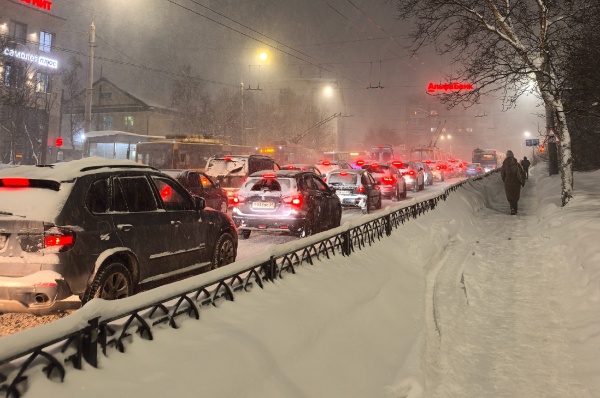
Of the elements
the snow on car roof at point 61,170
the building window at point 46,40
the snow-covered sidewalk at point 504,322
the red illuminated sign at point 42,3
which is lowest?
the snow-covered sidewalk at point 504,322

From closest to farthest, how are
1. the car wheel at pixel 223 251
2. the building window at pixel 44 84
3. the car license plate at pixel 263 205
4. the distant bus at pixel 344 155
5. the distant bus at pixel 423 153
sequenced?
the car wheel at pixel 223 251
the car license plate at pixel 263 205
the building window at pixel 44 84
the distant bus at pixel 344 155
the distant bus at pixel 423 153

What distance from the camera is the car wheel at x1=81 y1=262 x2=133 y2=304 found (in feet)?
15.6

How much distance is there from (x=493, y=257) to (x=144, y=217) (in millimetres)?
7507

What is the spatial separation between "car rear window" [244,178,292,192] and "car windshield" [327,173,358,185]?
248 inches

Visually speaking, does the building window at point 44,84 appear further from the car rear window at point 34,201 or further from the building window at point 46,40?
the car rear window at point 34,201

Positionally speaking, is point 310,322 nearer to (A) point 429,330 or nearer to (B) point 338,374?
(B) point 338,374

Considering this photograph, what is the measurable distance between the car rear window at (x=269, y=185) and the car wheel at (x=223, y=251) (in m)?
3.17

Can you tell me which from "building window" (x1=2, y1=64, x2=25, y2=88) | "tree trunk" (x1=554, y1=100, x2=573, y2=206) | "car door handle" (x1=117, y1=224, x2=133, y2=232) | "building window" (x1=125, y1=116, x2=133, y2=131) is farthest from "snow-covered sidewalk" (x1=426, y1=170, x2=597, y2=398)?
"building window" (x1=125, y1=116, x2=133, y2=131)

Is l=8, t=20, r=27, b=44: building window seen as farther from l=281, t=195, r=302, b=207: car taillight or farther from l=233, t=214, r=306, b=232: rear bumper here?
l=281, t=195, r=302, b=207: car taillight

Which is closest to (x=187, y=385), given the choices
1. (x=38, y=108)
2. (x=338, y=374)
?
(x=338, y=374)

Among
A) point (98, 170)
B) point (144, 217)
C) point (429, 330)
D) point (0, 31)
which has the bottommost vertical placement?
point (429, 330)

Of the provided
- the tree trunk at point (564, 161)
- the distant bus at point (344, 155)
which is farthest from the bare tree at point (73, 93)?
the tree trunk at point (564, 161)

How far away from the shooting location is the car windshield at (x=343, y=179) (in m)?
16.9

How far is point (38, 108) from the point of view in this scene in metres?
45.4
